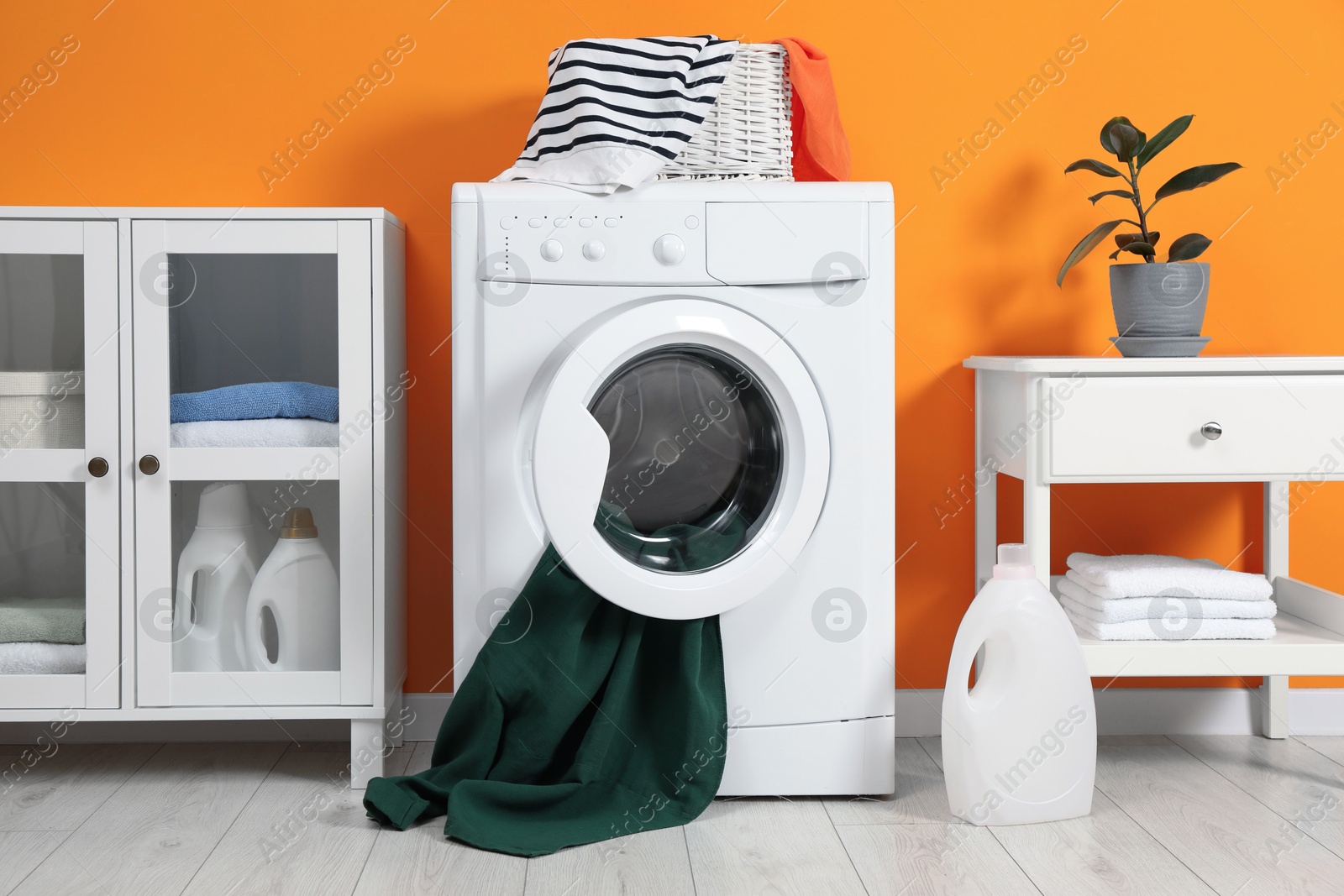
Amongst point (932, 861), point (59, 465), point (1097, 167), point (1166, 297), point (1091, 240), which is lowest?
point (932, 861)

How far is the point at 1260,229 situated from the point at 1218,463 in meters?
0.65

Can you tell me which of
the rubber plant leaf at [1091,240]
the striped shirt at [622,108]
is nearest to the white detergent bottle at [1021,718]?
the rubber plant leaf at [1091,240]

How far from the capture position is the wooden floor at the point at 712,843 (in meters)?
1.25

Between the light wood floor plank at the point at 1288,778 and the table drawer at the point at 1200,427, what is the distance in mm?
493

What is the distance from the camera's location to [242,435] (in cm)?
156

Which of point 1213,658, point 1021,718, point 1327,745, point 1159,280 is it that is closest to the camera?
point 1021,718

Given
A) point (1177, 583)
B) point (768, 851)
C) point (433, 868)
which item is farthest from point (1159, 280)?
point (433, 868)

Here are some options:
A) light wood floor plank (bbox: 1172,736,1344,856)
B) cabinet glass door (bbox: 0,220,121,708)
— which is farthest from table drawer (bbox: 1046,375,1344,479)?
cabinet glass door (bbox: 0,220,121,708)

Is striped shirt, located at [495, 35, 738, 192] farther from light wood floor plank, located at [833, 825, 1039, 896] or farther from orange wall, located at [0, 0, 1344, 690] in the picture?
light wood floor plank, located at [833, 825, 1039, 896]

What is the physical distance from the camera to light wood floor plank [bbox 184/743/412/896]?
1.25m

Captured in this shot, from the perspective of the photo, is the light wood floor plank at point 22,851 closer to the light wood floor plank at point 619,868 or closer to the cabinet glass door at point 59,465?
the cabinet glass door at point 59,465

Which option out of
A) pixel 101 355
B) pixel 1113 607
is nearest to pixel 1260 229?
pixel 1113 607

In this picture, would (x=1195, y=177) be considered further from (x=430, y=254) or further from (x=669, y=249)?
(x=430, y=254)

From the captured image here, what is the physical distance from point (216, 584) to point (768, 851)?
0.93 metres
